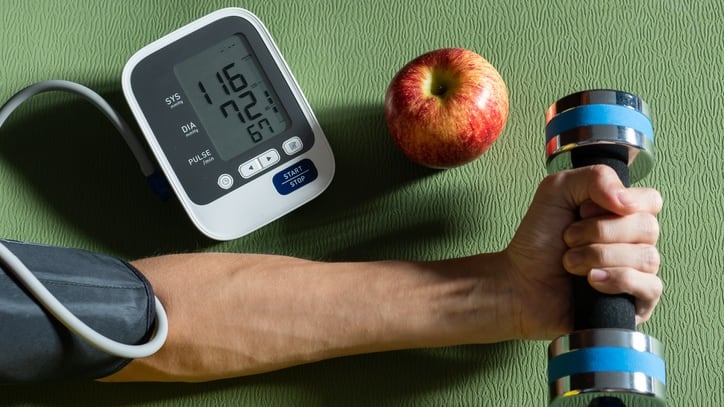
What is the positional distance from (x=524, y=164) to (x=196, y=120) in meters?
0.40

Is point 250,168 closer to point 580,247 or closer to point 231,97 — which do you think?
point 231,97

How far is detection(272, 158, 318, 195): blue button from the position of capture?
0.93 metres

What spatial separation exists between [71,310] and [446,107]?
44 centimetres

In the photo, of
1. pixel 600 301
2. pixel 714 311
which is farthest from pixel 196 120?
pixel 714 311

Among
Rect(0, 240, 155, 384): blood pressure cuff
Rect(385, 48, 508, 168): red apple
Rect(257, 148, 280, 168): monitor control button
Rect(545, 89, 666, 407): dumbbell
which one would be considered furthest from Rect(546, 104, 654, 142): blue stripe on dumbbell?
Rect(0, 240, 155, 384): blood pressure cuff

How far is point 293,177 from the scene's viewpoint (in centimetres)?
93

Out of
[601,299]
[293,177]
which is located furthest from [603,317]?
[293,177]

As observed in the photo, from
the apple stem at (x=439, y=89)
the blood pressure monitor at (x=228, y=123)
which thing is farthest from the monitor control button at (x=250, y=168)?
the apple stem at (x=439, y=89)

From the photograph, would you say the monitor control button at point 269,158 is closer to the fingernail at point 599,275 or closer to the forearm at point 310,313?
the forearm at point 310,313

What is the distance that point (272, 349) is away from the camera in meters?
0.87

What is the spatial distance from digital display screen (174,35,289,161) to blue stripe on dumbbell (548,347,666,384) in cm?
44

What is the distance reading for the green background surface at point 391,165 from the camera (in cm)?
89

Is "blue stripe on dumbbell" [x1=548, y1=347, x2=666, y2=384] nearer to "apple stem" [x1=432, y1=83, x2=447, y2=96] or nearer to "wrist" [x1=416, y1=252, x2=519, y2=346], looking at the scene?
"wrist" [x1=416, y1=252, x2=519, y2=346]

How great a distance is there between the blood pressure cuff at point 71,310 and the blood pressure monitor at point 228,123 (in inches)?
6.0
